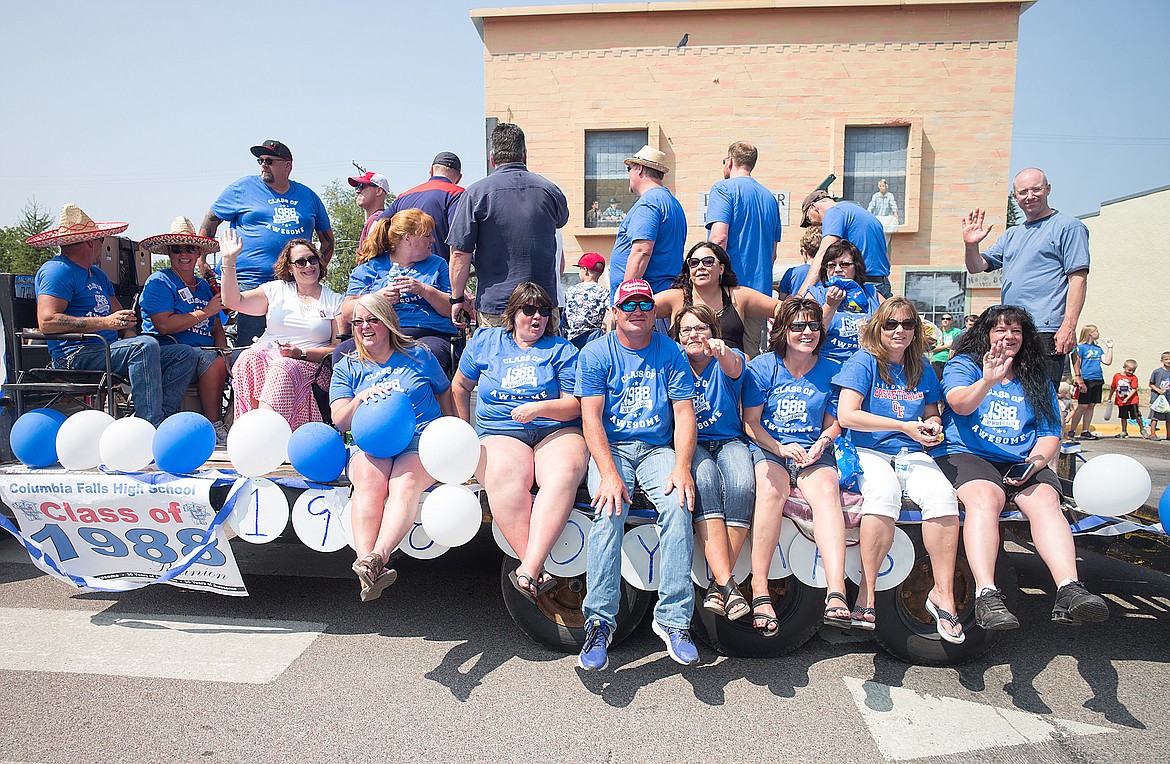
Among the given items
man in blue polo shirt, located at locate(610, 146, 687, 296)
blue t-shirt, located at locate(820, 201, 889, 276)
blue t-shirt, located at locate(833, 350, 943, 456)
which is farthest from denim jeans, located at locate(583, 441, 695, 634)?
blue t-shirt, located at locate(820, 201, 889, 276)

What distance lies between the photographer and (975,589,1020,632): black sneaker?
2.91 meters

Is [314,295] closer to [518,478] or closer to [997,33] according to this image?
[518,478]

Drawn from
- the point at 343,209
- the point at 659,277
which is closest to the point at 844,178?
the point at 659,277

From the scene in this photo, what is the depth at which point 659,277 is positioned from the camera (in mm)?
4527

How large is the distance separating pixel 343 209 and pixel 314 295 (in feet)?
104

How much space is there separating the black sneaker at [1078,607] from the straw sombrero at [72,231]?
19.0 feet

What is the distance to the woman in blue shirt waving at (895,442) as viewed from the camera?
Result: 3.19 meters

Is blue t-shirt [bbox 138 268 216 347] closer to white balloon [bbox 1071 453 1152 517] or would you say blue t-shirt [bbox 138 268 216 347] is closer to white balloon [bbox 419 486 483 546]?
white balloon [bbox 419 486 483 546]

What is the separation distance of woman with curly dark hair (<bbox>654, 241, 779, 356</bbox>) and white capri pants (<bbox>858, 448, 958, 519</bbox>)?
3.60 ft

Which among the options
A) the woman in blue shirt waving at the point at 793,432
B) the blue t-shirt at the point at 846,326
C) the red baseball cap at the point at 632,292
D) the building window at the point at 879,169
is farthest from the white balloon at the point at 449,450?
the building window at the point at 879,169

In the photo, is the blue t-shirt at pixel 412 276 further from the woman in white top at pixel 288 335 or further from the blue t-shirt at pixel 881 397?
the blue t-shirt at pixel 881 397

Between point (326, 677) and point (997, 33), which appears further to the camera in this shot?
point (997, 33)

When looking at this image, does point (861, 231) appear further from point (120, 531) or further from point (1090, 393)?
point (1090, 393)

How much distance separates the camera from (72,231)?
472 centimetres
